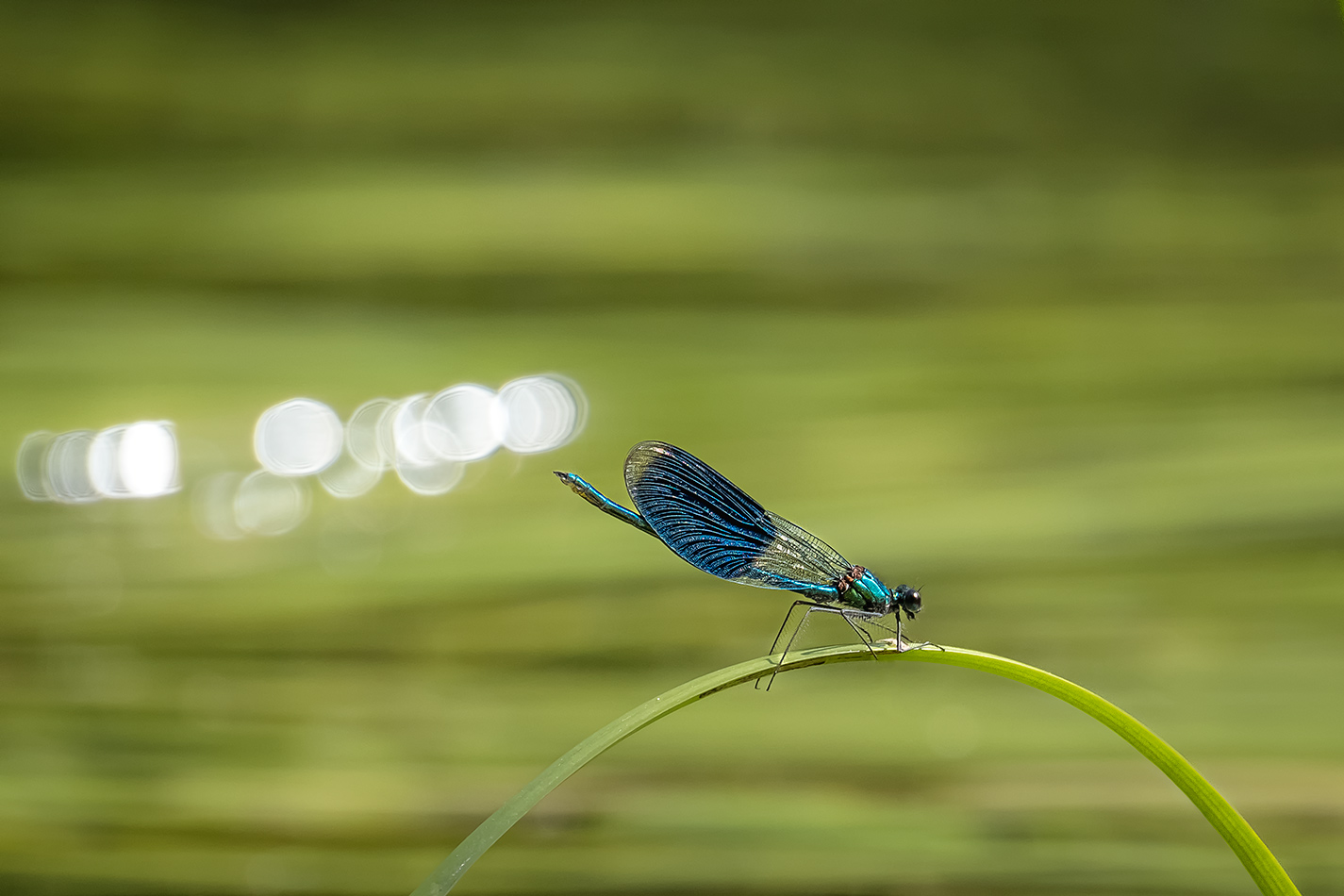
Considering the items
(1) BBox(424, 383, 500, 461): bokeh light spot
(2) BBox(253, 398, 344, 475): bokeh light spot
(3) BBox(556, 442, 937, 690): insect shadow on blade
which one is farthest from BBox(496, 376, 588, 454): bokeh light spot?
(3) BBox(556, 442, 937, 690): insect shadow on blade

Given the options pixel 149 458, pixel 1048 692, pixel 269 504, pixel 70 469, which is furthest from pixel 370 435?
pixel 1048 692

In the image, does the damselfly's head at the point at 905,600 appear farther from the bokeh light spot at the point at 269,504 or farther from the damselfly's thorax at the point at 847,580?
the bokeh light spot at the point at 269,504

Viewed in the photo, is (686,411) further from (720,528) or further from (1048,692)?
(1048,692)

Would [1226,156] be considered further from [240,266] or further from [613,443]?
[240,266]

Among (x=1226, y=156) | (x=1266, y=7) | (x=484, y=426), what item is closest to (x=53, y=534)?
(x=484, y=426)

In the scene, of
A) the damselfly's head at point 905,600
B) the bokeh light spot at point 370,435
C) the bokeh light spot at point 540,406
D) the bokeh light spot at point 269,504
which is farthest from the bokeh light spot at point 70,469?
the damselfly's head at point 905,600

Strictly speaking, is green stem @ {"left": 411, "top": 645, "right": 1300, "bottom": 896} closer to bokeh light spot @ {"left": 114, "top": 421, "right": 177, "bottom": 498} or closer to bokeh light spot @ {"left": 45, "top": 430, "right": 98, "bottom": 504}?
bokeh light spot @ {"left": 114, "top": 421, "right": 177, "bottom": 498}
